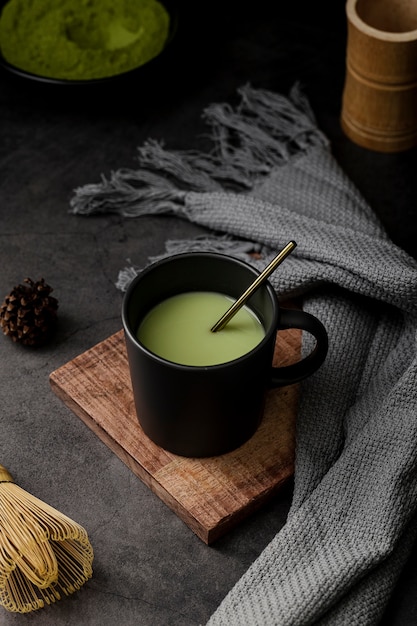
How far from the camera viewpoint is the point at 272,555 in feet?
2.70

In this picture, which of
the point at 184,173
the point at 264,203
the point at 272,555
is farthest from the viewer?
the point at 184,173

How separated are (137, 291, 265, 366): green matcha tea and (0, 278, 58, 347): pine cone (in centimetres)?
17

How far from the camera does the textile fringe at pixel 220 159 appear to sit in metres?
1.14

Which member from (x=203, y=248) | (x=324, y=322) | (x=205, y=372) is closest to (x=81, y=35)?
(x=203, y=248)

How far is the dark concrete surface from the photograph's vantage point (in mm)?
849

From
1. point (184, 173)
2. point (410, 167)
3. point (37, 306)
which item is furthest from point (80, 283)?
point (410, 167)

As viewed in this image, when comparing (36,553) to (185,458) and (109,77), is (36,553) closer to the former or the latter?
(185,458)

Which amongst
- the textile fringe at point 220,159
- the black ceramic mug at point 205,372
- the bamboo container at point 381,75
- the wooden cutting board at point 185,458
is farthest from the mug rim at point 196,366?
the bamboo container at point 381,75

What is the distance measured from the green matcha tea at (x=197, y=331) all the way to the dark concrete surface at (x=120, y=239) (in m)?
0.14

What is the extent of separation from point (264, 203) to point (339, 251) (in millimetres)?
124

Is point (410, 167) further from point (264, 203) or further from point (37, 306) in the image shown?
point (37, 306)

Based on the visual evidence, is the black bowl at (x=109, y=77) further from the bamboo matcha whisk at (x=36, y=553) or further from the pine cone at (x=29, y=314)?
the bamboo matcha whisk at (x=36, y=553)

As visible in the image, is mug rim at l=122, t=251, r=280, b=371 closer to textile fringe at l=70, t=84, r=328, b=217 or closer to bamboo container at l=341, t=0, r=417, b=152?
textile fringe at l=70, t=84, r=328, b=217

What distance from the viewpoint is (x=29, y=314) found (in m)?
0.99
